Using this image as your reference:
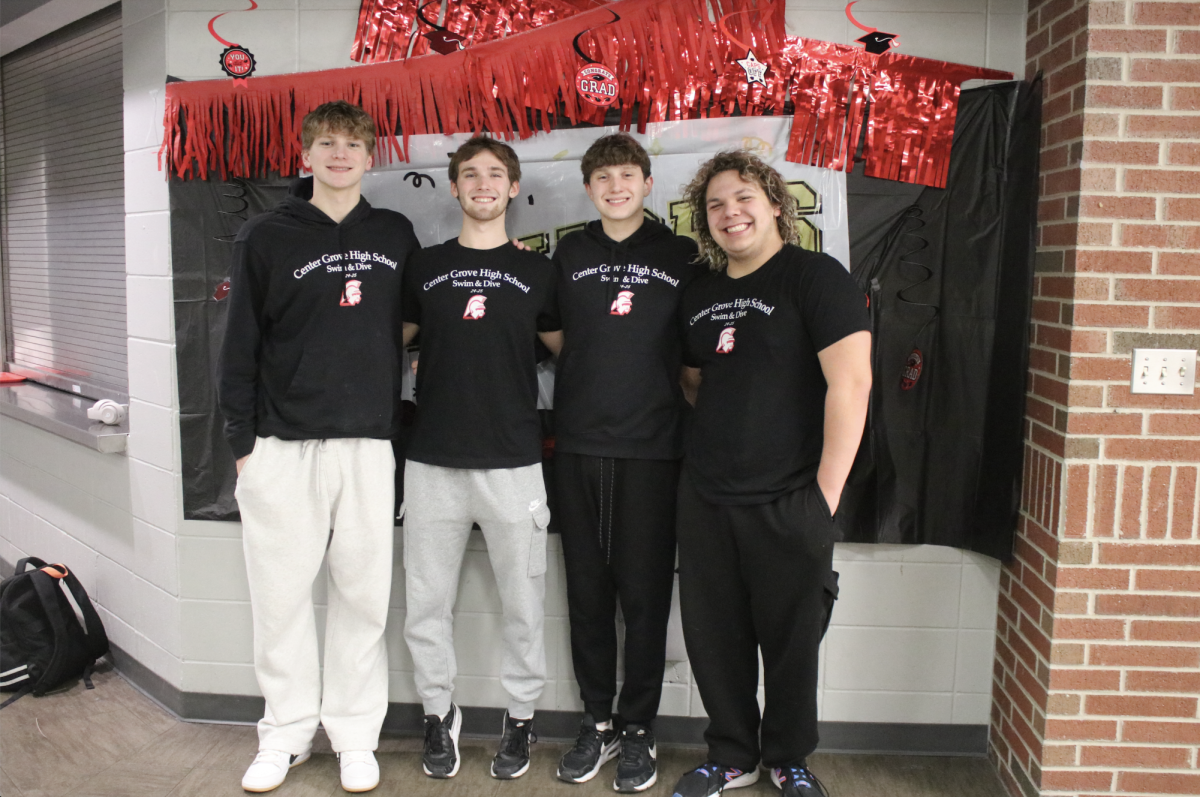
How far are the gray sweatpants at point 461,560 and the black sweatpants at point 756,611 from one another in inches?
15.8

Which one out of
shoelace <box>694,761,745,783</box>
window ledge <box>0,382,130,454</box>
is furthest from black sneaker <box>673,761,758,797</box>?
window ledge <box>0,382,130,454</box>

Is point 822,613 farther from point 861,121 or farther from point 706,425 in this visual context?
point 861,121

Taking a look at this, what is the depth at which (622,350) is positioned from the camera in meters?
2.02

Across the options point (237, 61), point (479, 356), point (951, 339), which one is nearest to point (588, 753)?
point (479, 356)

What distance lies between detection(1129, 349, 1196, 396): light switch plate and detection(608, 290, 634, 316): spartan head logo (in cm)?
115

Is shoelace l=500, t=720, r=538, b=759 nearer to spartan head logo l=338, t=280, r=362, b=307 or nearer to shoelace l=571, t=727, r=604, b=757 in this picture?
shoelace l=571, t=727, r=604, b=757

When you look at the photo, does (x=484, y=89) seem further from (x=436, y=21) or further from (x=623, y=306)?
(x=623, y=306)

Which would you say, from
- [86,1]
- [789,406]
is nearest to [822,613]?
[789,406]

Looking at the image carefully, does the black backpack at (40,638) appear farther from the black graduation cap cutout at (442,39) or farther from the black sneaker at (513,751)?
the black graduation cap cutout at (442,39)

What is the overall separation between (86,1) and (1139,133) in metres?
3.21

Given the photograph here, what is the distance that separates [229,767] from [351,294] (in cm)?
134

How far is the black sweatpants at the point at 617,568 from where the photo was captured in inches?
80.7

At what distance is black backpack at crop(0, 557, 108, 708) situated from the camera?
8.66ft

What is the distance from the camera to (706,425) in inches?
76.2
